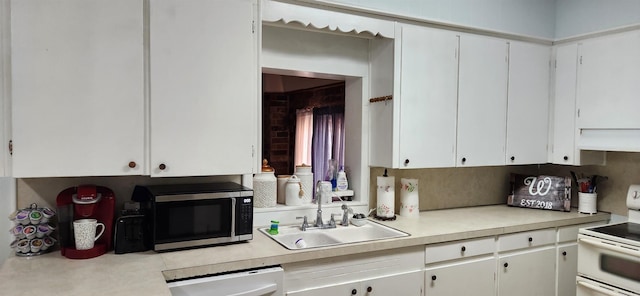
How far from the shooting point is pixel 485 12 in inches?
127

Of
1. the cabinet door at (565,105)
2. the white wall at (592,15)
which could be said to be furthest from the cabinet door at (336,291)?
the white wall at (592,15)

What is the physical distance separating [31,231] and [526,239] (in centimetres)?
284

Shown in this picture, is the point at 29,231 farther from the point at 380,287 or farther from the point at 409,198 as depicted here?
the point at 409,198

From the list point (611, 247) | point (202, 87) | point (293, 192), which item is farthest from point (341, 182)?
point (611, 247)

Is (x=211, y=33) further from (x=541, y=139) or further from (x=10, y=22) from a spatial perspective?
(x=541, y=139)

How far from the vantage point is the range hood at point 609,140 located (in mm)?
2947

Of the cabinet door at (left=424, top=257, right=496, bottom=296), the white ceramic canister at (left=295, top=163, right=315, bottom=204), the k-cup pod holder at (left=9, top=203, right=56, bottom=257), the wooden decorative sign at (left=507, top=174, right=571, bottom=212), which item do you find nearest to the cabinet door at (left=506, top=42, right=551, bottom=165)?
the wooden decorative sign at (left=507, top=174, right=571, bottom=212)

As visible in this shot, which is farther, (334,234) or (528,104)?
(528,104)

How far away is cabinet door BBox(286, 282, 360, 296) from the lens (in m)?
2.15

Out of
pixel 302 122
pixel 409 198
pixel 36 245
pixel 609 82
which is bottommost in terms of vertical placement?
pixel 36 245

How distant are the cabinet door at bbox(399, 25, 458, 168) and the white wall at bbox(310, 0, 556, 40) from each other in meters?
0.17

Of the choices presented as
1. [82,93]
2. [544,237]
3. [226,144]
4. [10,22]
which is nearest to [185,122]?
[226,144]

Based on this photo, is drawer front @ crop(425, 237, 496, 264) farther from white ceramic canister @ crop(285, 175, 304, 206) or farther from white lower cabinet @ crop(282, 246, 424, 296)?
white ceramic canister @ crop(285, 175, 304, 206)

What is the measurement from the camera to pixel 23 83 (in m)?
1.78
